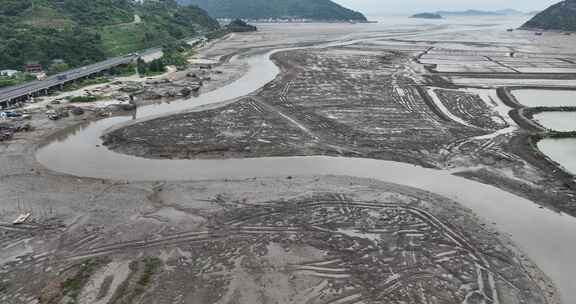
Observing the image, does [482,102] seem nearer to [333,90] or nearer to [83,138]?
[333,90]

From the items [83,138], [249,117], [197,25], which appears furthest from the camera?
[197,25]

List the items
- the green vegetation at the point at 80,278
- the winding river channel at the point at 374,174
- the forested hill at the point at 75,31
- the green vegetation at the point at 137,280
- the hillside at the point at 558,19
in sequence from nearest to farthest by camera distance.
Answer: the green vegetation at the point at 137,280 < the green vegetation at the point at 80,278 < the winding river channel at the point at 374,174 < the forested hill at the point at 75,31 < the hillside at the point at 558,19

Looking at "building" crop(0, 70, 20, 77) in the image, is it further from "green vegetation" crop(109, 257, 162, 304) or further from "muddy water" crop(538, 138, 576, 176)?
"muddy water" crop(538, 138, 576, 176)

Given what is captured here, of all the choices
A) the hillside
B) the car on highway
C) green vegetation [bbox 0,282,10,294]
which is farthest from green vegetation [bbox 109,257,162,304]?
the hillside

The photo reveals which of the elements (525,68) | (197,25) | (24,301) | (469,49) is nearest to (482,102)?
(525,68)

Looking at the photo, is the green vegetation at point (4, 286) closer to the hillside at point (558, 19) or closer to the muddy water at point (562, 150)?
the muddy water at point (562, 150)

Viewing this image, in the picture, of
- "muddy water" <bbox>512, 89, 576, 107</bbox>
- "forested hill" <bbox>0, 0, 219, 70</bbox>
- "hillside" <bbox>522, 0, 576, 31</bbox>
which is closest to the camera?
"muddy water" <bbox>512, 89, 576, 107</bbox>

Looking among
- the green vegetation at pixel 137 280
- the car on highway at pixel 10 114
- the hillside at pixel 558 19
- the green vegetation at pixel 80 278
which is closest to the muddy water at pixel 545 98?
the green vegetation at pixel 137 280
